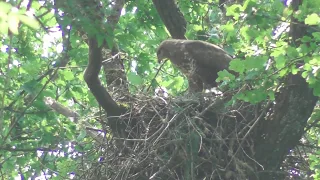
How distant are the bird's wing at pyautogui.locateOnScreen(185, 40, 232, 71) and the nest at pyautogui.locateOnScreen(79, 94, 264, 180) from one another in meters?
0.79

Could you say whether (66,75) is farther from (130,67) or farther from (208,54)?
(208,54)

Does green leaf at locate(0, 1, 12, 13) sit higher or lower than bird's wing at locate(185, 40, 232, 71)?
lower

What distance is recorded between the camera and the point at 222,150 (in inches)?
181

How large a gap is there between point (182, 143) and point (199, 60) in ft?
4.87

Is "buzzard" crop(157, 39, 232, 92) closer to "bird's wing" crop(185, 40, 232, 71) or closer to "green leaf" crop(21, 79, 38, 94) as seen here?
"bird's wing" crop(185, 40, 232, 71)

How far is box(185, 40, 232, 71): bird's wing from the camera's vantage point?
5707mm

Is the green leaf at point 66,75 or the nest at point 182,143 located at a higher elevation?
the green leaf at point 66,75

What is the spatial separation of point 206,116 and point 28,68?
167cm

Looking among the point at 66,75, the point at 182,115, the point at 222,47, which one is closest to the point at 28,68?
the point at 66,75

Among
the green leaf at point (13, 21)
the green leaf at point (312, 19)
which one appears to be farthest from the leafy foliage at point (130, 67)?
the green leaf at point (13, 21)

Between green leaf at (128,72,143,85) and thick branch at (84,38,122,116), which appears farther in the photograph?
green leaf at (128,72,143,85)

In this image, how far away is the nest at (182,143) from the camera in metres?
4.52

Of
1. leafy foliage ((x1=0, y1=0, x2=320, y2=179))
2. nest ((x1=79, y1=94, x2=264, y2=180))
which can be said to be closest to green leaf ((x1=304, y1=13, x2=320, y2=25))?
leafy foliage ((x1=0, y1=0, x2=320, y2=179))

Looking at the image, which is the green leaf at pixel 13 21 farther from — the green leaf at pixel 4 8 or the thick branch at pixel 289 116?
the thick branch at pixel 289 116
